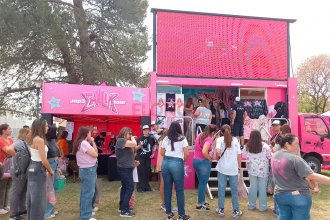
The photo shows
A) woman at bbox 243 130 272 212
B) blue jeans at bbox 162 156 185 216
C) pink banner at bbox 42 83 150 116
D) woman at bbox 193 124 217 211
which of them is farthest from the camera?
pink banner at bbox 42 83 150 116

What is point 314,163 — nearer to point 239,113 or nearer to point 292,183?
point 239,113

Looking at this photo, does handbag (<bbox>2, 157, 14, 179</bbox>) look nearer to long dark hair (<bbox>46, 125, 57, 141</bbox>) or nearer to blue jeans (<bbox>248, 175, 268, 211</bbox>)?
long dark hair (<bbox>46, 125, 57, 141</bbox>)

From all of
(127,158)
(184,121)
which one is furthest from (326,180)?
(184,121)

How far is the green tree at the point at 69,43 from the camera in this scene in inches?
599

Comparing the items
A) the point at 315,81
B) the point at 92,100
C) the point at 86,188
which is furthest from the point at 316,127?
the point at 315,81

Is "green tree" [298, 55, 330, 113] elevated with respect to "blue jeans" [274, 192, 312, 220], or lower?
elevated

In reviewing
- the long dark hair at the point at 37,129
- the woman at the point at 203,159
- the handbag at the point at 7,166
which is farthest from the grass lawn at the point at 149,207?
the long dark hair at the point at 37,129

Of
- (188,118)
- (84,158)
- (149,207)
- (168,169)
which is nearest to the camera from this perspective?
(84,158)

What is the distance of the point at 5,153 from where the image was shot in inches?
251

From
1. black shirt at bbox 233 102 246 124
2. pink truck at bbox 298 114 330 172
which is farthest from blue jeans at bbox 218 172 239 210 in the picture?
pink truck at bbox 298 114 330 172

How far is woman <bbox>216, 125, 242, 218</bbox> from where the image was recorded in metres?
6.64

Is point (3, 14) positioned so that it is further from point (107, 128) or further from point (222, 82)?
point (222, 82)

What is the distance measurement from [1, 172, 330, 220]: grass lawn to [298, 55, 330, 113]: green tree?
23551mm

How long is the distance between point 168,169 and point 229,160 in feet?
4.53
